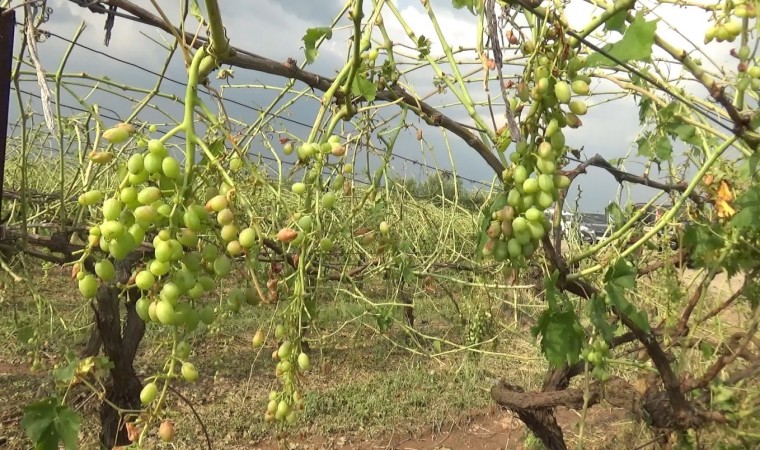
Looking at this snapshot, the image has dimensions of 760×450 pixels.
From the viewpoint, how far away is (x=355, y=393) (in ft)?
15.0

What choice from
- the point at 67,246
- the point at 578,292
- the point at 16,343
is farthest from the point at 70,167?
the point at 578,292

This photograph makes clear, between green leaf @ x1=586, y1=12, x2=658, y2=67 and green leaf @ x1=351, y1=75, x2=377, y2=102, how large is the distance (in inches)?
18.6

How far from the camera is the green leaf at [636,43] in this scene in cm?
87

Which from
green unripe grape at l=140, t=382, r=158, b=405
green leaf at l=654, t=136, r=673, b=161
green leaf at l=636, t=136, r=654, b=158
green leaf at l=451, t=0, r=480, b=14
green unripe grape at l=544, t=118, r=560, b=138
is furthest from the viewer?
green leaf at l=636, t=136, r=654, b=158

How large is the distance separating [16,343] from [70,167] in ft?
4.86

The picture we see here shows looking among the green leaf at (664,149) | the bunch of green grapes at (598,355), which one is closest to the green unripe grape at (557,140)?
the bunch of green grapes at (598,355)

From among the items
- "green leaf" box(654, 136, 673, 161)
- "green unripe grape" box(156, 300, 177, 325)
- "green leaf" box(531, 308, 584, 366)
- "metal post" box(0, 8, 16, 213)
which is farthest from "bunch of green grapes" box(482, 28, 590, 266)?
"green leaf" box(654, 136, 673, 161)

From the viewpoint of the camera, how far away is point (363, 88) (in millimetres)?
1223

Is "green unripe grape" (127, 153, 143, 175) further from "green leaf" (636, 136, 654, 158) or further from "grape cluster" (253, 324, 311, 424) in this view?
"green leaf" (636, 136, 654, 158)

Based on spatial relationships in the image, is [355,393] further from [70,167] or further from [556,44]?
[556,44]

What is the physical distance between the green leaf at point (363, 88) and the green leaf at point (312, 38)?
5.4 inches

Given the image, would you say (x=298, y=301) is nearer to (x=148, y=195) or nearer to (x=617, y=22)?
(x=148, y=195)

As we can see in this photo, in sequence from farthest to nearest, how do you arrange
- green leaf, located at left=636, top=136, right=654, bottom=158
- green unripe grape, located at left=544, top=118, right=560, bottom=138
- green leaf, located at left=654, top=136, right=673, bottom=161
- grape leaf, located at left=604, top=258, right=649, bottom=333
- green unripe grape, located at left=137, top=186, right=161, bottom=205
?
1. green leaf, located at left=636, top=136, right=654, bottom=158
2. green leaf, located at left=654, top=136, right=673, bottom=161
3. grape leaf, located at left=604, top=258, right=649, bottom=333
4. green unripe grape, located at left=544, top=118, right=560, bottom=138
5. green unripe grape, located at left=137, top=186, right=161, bottom=205

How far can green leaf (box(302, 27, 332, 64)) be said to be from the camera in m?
1.06
